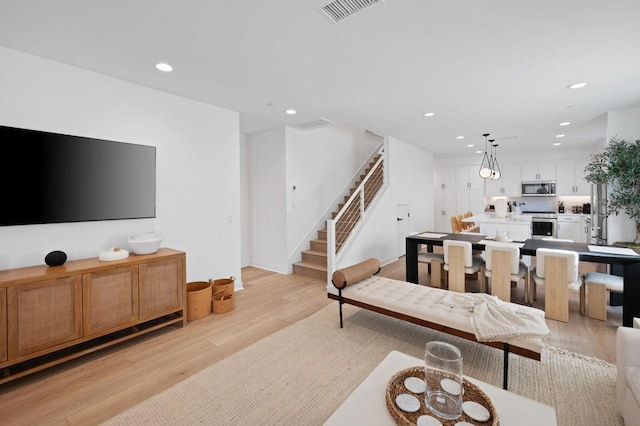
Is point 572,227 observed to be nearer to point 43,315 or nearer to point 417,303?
point 417,303

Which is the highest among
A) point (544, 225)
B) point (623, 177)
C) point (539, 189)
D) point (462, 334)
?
point (539, 189)

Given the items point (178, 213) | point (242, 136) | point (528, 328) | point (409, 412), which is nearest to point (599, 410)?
point (528, 328)

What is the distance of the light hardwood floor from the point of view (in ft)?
6.55

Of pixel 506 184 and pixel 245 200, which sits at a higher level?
pixel 506 184

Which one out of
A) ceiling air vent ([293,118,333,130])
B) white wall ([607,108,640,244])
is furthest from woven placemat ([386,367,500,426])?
white wall ([607,108,640,244])

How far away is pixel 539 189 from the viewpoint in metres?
8.10

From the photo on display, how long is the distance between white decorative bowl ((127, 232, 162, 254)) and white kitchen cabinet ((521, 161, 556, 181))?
961 cm

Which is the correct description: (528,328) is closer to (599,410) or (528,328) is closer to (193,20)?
(599,410)

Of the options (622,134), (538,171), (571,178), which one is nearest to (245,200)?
(622,134)

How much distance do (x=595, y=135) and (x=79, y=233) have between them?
9.38 meters

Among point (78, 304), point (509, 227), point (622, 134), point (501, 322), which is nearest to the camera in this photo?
point (501, 322)

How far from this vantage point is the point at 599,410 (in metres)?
1.88

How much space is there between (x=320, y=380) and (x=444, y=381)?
1161 mm

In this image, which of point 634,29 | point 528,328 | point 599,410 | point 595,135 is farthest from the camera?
point 595,135
